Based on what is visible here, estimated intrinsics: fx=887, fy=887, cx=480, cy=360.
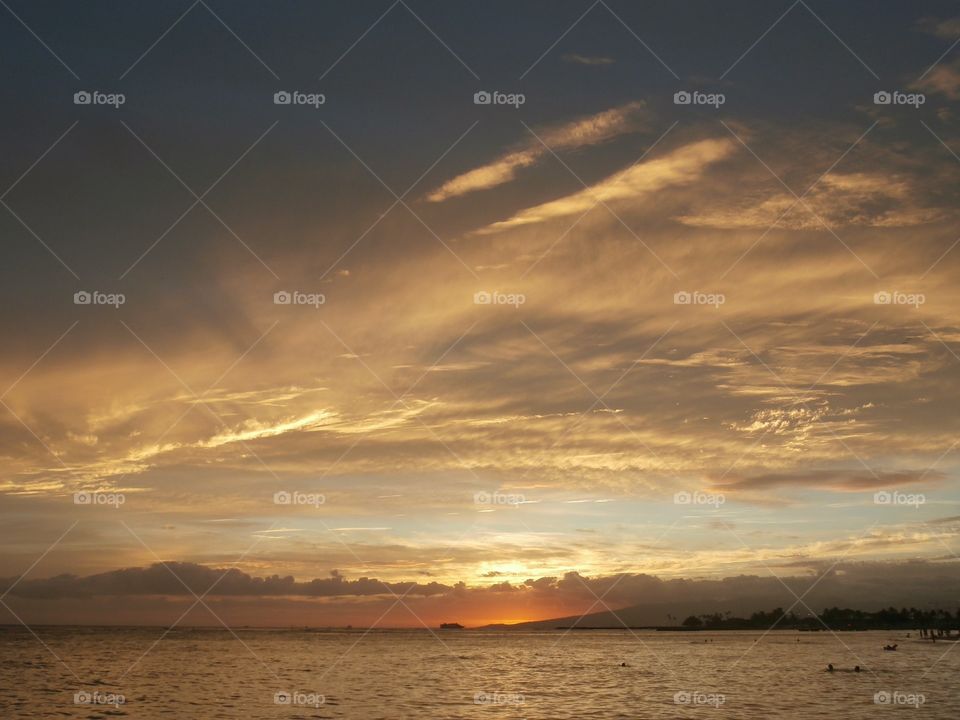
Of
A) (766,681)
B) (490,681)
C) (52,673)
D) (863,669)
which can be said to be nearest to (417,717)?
(490,681)

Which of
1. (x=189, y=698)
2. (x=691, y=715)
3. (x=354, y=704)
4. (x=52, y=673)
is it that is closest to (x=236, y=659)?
(x=52, y=673)

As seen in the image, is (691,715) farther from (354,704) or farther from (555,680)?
(555,680)

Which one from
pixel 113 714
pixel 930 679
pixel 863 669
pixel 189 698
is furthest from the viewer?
pixel 863 669

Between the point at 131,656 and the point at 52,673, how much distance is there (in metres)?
35.8

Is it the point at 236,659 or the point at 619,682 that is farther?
the point at 236,659

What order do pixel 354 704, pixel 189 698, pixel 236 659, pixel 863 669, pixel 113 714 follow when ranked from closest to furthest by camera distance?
pixel 113 714, pixel 354 704, pixel 189 698, pixel 863 669, pixel 236 659

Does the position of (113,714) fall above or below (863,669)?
above

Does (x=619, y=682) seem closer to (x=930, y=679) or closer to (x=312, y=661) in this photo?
(x=930, y=679)

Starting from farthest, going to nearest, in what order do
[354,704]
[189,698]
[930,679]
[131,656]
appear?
[131,656] < [930,679] < [189,698] < [354,704]

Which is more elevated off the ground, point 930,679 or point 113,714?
point 113,714

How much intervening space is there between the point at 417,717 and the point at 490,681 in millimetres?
27844

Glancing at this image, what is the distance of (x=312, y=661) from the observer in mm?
102562

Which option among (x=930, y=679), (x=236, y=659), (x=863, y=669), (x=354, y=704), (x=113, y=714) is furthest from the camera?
(x=236, y=659)

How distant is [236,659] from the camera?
10156 centimetres
